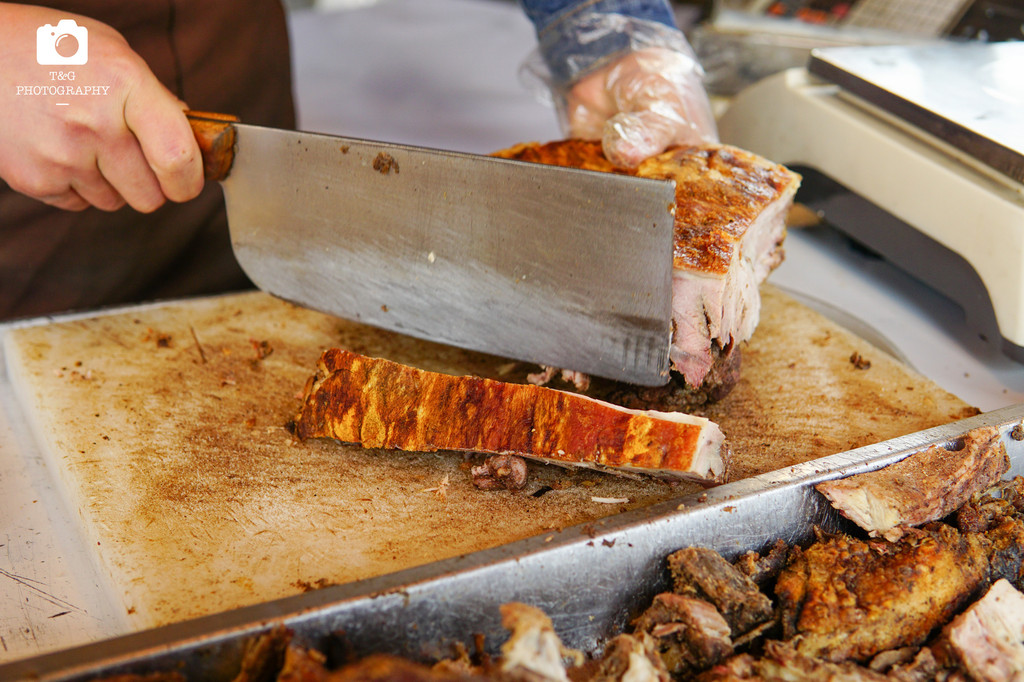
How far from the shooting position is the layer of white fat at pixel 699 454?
63.4 inches

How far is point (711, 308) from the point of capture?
189cm

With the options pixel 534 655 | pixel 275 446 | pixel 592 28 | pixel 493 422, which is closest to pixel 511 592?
pixel 534 655

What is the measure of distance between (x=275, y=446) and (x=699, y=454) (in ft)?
3.49

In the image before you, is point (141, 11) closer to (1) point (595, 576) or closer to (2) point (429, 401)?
(2) point (429, 401)

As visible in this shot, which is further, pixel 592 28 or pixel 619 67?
pixel 592 28

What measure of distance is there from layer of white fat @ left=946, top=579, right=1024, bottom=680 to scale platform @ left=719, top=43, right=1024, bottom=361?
41.1 inches

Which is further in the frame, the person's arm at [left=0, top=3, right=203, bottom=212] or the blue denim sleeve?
the blue denim sleeve

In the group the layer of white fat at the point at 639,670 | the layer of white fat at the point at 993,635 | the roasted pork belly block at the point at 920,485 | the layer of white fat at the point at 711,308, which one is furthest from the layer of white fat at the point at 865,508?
the layer of white fat at the point at 639,670

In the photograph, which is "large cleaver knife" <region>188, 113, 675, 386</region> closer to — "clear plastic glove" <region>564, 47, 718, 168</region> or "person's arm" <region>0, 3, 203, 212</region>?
"person's arm" <region>0, 3, 203, 212</region>

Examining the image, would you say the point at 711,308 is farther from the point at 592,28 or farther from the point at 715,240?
the point at 592,28

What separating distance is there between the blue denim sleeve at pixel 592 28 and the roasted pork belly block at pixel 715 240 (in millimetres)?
689

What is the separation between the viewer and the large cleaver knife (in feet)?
5.81

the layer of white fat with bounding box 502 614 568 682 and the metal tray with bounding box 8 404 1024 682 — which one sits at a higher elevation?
the layer of white fat with bounding box 502 614 568 682

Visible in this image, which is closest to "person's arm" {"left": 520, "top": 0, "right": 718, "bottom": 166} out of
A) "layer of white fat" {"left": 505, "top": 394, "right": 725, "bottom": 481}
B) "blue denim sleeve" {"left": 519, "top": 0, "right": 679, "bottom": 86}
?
"blue denim sleeve" {"left": 519, "top": 0, "right": 679, "bottom": 86}
